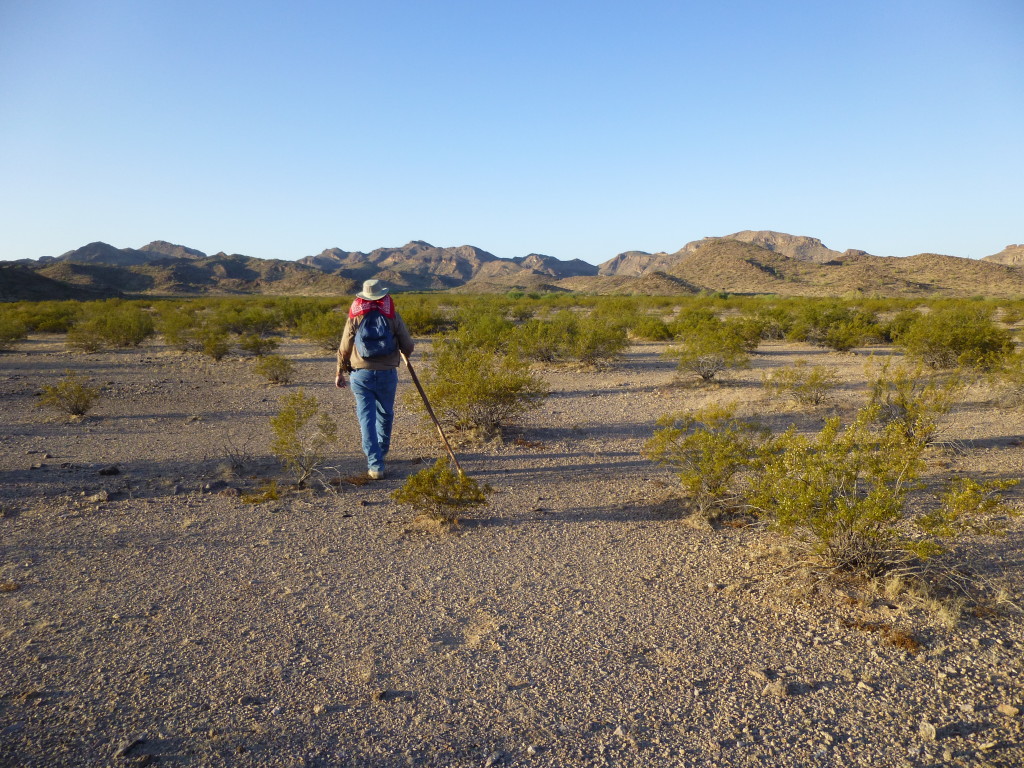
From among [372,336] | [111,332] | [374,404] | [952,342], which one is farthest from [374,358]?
[111,332]

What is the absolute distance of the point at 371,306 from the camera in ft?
22.0

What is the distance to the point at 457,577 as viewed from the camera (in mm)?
4582

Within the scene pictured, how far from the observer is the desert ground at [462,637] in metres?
2.91

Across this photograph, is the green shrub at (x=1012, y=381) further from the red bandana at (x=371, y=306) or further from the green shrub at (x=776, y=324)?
the green shrub at (x=776, y=324)

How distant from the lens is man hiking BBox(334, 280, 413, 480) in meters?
6.67

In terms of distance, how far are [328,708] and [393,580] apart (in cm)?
142

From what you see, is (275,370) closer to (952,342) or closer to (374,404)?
(374,404)

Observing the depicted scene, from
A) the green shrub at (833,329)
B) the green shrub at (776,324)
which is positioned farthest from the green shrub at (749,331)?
the green shrub at (776,324)

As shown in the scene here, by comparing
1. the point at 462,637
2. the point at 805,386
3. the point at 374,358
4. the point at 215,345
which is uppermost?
the point at 374,358

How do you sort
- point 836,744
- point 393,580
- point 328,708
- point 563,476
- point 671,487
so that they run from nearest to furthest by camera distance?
point 836,744, point 328,708, point 393,580, point 671,487, point 563,476

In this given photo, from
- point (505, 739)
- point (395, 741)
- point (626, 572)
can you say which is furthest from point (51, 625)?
point (626, 572)

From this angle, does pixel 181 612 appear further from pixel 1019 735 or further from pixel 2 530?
pixel 1019 735

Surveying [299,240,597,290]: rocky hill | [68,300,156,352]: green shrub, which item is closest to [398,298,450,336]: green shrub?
[68,300,156,352]: green shrub

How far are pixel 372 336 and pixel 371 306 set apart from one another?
0.33 meters
